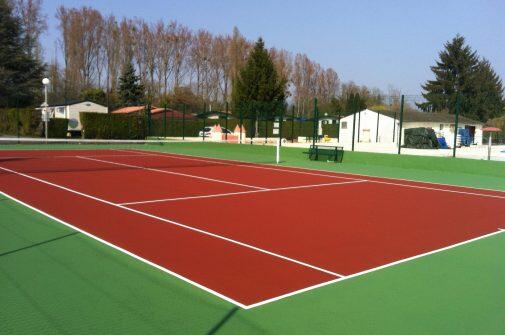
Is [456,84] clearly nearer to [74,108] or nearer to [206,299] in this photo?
[74,108]

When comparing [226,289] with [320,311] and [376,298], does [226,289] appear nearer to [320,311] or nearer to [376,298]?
[320,311]

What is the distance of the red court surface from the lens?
5.56m

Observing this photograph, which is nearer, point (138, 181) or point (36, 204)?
point (36, 204)

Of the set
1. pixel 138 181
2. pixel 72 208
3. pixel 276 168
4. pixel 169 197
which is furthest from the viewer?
pixel 276 168

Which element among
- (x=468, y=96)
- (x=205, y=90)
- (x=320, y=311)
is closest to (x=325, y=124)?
(x=205, y=90)

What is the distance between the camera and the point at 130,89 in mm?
64000

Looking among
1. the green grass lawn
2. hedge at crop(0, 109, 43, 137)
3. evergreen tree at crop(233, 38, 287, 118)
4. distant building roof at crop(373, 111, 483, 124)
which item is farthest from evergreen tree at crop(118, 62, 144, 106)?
the green grass lawn

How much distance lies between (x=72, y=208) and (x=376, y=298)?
A: 20.5 ft

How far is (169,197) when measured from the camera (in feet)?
34.7

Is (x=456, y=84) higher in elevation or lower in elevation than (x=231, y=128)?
higher

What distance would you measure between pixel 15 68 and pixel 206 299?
50.0 meters

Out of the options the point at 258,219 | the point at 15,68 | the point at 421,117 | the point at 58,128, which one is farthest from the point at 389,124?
the point at 258,219

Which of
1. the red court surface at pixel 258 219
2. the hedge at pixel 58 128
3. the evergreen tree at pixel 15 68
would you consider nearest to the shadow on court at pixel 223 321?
the red court surface at pixel 258 219

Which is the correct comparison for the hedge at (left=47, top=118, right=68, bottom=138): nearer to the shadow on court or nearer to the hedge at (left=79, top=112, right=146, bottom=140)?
the hedge at (left=79, top=112, right=146, bottom=140)
